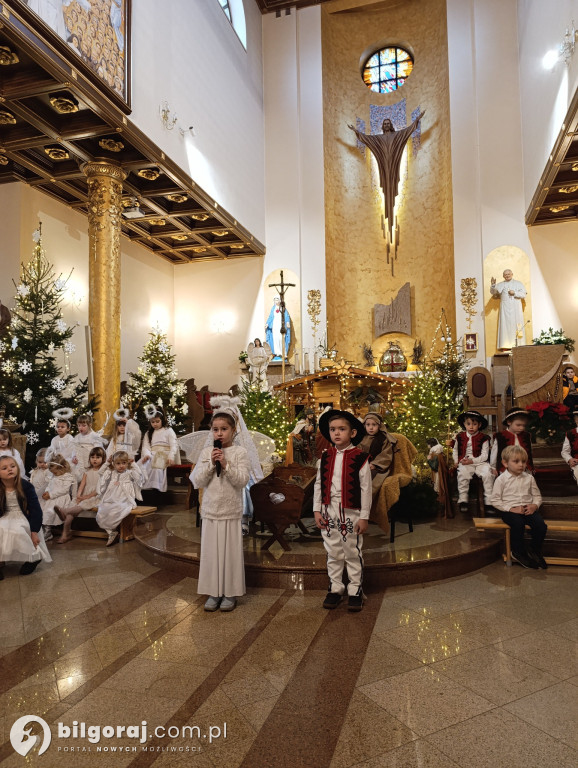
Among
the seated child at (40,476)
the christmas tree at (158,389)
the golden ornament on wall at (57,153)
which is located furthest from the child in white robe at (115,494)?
the golden ornament on wall at (57,153)

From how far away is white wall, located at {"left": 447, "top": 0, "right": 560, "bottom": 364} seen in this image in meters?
15.1

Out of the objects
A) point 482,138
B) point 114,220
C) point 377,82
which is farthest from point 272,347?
point 377,82

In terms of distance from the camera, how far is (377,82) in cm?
1905

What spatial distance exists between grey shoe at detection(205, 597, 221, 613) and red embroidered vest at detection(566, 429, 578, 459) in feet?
15.7

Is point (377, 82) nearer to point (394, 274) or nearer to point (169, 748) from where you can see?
point (394, 274)

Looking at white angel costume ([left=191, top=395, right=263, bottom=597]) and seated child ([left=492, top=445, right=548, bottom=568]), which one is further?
seated child ([left=492, top=445, right=548, bottom=568])

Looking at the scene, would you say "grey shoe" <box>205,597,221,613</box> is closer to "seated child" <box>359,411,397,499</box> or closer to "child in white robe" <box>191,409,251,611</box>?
"child in white robe" <box>191,409,251,611</box>

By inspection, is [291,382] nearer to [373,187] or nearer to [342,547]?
[342,547]

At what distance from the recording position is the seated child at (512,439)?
6.27 m

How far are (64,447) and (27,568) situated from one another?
9.19 ft

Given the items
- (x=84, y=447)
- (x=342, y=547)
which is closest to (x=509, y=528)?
(x=342, y=547)

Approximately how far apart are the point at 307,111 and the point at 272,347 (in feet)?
25.4

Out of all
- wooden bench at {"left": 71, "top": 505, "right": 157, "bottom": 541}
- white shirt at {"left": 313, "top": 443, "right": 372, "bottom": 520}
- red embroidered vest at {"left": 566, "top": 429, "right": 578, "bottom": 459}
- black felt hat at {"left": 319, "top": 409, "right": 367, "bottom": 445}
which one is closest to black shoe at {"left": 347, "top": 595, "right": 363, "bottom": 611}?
white shirt at {"left": 313, "top": 443, "right": 372, "bottom": 520}

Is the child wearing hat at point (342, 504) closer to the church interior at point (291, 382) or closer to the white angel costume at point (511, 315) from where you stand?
the church interior at point (291, 382)
